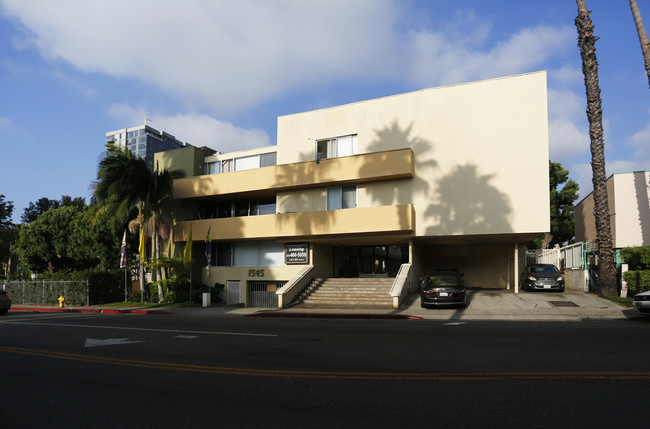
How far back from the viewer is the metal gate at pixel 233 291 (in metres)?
29.2

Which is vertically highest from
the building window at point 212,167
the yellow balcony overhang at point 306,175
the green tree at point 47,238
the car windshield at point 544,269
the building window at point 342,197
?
the building window at point 212,167

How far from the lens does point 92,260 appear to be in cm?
4106

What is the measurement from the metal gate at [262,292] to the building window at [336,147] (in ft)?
28.4

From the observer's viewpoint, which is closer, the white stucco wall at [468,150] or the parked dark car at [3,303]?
the parked dark car at [3,303]

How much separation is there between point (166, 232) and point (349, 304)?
15.3 m

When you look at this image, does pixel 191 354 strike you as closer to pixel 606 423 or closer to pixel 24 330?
pixel 606 423

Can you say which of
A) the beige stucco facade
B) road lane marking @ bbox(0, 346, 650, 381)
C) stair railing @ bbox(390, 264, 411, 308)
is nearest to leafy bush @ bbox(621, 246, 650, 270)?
the beige stucco facade

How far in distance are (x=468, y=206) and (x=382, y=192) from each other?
4786 mm

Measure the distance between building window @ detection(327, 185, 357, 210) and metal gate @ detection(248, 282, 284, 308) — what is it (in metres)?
6.33

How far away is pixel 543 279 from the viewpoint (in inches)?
901

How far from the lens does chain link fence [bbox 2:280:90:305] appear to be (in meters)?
29.5

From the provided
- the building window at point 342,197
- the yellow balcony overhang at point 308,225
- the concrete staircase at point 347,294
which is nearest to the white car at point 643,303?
the concrete staircase at point 347,294

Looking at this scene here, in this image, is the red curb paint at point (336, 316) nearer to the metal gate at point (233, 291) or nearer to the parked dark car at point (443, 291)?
the parked dark car at point (443, 291)

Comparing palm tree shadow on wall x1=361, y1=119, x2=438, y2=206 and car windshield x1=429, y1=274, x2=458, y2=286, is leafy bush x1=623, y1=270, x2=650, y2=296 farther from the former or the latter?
palm tree shadow on wall x1=361, y1=119, x2=438, y2=206
